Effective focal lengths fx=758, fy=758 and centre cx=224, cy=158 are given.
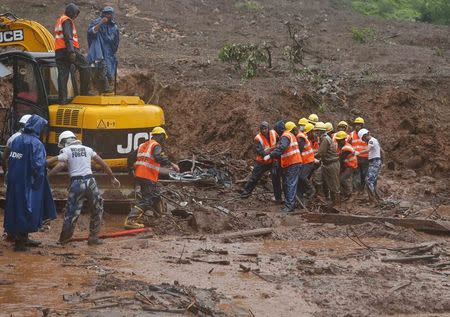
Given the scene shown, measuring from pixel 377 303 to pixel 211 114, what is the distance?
38.2ft

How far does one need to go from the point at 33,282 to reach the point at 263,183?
9260mm

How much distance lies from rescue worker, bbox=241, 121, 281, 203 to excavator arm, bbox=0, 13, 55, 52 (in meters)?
4.62

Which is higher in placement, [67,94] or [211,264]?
[67,94]

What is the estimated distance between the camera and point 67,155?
36.6 feet

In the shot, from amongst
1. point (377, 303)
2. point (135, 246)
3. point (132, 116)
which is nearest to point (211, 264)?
point (135, 246)

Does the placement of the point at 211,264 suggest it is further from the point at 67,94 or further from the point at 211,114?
the point at 211,114

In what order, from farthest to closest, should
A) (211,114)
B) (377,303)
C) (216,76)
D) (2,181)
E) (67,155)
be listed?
1. (216,76)
2. (211,114)
3. (2,181)
4. (67,155)
5. (377,303)

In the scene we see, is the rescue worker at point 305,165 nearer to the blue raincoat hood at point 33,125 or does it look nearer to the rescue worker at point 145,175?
the rescue worker at point 145,175

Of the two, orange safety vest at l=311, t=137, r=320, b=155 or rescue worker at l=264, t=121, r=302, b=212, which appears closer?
rescue worker at l=264, t=121, r=302, b=212

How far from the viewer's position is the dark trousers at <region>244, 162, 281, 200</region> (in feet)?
52.6

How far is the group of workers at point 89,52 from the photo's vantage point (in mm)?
12898

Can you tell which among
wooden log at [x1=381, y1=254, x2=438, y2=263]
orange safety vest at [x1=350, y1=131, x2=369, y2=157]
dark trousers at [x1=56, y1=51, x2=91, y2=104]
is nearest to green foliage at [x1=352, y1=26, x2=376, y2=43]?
orange safety vest at [x1=350, y1=131, x2=369, y2=157]

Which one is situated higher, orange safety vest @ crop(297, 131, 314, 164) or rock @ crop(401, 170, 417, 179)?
orange safety vest @ crop(297, 131, 314, 164)

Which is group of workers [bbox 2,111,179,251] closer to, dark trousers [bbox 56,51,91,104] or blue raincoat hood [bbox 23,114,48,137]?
blue raincoat hood [bbox 23,114,48,137]
